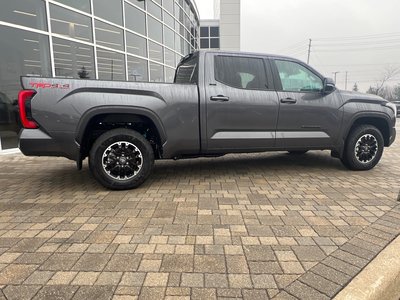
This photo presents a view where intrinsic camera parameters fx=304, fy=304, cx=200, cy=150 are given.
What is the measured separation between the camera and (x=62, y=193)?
419cm

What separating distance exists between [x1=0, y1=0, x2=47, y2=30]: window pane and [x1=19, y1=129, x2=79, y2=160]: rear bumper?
16.8 feet

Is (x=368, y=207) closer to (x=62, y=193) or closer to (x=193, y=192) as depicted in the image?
(x=193, y=192)

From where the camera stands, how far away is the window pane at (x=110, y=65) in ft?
34.2

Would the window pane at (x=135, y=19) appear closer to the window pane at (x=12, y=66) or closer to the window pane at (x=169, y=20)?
the window pane at (x=169, y=20)

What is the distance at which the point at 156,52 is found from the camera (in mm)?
15086

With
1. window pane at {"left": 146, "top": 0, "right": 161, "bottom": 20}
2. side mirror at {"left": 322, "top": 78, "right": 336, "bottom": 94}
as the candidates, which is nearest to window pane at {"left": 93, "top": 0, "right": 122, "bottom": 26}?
window pane at {"left": 146, "top": 0, "right": 161, "bottom": 20}

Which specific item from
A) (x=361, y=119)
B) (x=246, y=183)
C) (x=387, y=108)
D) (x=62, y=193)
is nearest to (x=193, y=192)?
(x=246, y=183)

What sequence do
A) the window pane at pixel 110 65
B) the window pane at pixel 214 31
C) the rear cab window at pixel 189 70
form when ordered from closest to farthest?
the rear cab window at pixel 189 70 → the window pane at pixel 110 65 → the window pane at pixel 214 31

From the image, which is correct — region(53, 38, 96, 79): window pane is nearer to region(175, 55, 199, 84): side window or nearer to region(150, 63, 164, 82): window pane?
region(150, 63, 164, 82): window pane

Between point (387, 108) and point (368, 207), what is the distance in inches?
104

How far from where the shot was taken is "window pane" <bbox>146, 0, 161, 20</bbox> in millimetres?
14055

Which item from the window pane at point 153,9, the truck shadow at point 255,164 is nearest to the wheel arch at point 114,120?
the truck shadow at point 255,164

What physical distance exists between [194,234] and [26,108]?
103 inches

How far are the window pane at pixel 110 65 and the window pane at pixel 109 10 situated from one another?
120cm
